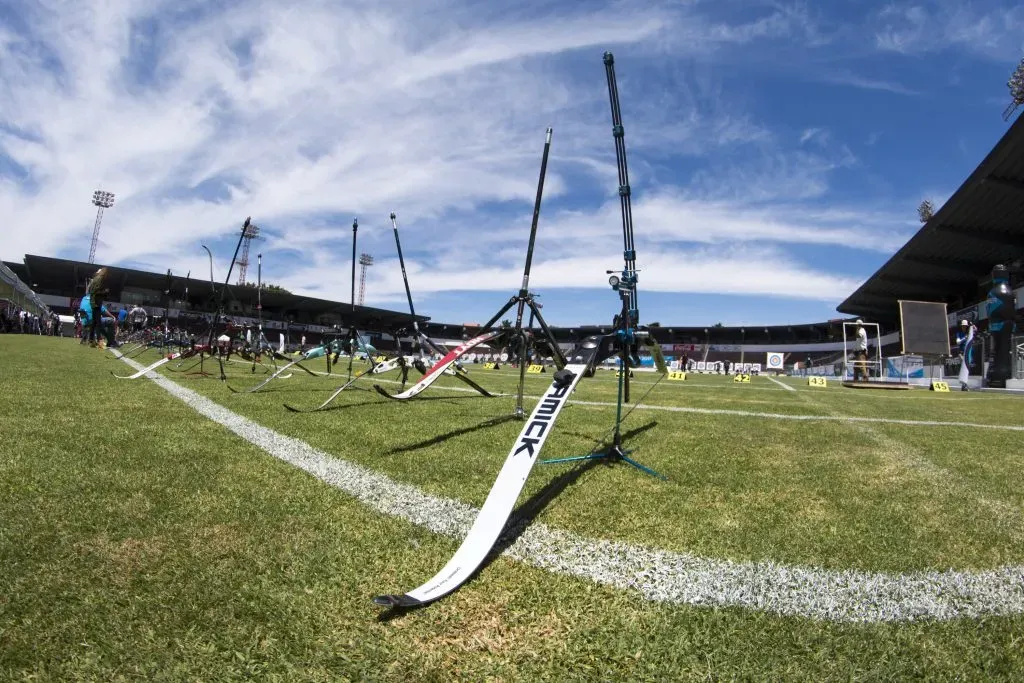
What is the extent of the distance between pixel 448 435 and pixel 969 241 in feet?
137

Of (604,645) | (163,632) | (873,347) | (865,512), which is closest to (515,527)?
(604,645)

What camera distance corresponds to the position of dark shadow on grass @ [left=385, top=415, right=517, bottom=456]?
14.4ft

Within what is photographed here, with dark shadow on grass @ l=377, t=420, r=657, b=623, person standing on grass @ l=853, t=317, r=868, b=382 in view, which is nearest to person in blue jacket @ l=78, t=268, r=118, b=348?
dark shadow on grass @ l=377, t=420, r=657, b=623

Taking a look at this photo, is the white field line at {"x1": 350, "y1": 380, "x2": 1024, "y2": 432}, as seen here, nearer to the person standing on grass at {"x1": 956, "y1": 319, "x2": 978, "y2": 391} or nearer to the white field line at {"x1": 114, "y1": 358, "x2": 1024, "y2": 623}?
the white field line at {"x1": 114, "y1": 358, "x2": 1024, "y2": 623}

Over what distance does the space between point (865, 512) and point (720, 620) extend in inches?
69.7

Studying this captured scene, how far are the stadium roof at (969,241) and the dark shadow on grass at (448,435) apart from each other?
28.5 m

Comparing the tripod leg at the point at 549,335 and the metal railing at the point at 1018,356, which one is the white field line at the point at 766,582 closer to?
the tripod leg at the point at 549,335

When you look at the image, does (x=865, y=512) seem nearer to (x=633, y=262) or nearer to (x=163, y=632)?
(x=633, y=262)

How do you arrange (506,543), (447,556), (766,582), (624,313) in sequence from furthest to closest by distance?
1. (624,313)
2. (506,543)
3. (447,556)
4. (766,582)

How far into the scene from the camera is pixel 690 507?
10.0 feet

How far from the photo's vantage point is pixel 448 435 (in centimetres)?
509

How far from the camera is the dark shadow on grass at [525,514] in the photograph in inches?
71.6

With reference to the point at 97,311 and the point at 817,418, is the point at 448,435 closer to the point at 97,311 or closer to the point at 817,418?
the point at 817,418

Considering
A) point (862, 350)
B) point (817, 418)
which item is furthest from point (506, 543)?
point (862, 350)
